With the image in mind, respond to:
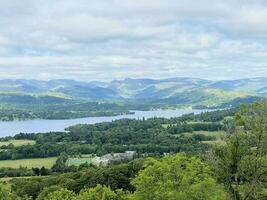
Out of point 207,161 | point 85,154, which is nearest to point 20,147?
point 85,154

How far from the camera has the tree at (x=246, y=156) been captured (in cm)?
3828

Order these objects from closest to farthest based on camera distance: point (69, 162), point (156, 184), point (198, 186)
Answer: point (198, 186)
point (156, 184)
point (69, 162)

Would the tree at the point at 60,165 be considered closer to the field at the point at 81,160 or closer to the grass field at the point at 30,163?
the field at the point at 81,160

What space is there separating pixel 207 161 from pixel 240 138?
3614mm

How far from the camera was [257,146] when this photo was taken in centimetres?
3853

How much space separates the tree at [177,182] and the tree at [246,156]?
113 inches

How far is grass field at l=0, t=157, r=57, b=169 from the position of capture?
15125 centimetres

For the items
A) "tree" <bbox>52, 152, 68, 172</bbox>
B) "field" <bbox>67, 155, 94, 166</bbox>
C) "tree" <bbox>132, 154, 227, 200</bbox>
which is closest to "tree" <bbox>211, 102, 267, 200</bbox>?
"tree" <bbox>132, 154, 227, 200</bbox>

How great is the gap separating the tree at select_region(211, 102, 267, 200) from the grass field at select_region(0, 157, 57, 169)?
11439 centimetres

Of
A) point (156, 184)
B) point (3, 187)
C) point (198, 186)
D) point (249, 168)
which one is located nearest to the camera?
point (198, 186)

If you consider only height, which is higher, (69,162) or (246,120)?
(246,120)

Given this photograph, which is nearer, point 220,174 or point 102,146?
point 220,174

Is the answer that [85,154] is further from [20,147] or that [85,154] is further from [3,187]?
[3,187]

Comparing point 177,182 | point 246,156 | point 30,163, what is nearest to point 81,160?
point 30,163
